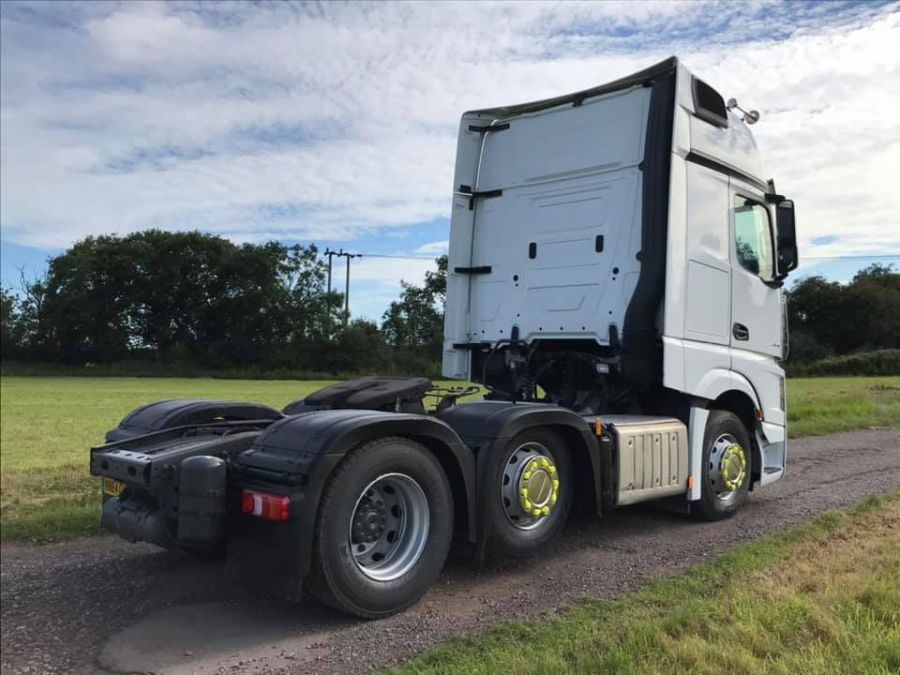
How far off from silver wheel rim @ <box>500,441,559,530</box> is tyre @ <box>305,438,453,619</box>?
0.53m

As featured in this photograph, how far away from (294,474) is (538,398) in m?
3.62

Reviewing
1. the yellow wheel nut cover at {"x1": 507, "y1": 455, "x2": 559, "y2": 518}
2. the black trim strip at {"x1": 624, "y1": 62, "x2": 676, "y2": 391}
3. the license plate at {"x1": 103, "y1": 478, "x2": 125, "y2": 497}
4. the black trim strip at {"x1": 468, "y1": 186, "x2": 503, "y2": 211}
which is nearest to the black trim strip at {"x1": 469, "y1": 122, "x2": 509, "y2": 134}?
the black trim strip at {"x1": 468, "y1": 186, "x2": 503, "y2": 211}

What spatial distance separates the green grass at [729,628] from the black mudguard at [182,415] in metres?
2.46

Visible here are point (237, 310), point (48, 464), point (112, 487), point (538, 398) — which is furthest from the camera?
point (237, 310)

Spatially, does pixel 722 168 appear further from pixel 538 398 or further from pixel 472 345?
pixel 472 345

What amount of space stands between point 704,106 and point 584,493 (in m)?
3.43

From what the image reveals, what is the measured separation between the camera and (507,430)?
468cm

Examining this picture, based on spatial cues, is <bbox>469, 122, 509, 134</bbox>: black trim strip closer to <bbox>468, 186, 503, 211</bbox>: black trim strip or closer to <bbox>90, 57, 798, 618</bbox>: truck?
Result: <bbox>90, 57, 798, 618</bbox>: truck

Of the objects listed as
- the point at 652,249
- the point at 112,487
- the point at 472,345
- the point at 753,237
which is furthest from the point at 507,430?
the point at 753,237

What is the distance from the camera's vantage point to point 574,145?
6.68 m

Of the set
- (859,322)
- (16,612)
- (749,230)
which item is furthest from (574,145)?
(859,322)

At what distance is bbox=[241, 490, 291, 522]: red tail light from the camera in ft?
12.0

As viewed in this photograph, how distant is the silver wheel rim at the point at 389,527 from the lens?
4129mm

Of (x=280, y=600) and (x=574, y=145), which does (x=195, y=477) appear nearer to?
(x=280, y=600)
